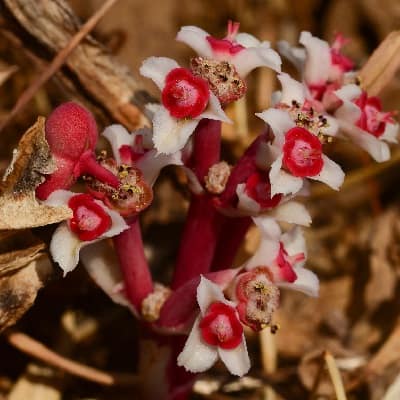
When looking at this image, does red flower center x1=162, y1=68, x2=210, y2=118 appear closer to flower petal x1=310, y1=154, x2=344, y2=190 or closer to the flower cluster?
the flower cluster

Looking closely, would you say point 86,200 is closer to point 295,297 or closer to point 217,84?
point 217,84

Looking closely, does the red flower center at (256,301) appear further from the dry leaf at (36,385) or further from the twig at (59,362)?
the dry leaf at (36,385)

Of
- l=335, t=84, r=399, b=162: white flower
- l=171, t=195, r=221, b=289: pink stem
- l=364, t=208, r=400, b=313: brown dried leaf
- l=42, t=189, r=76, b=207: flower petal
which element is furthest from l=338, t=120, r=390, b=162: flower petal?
l=364, t=208, r=400, b=313: brown dried leaf

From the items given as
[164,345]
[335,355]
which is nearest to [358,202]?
[335,355]

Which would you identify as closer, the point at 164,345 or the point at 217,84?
the point at 217,84

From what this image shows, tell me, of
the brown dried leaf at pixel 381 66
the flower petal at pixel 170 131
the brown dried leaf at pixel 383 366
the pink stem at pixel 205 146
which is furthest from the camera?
the brown dried leaf at pixel 383 366

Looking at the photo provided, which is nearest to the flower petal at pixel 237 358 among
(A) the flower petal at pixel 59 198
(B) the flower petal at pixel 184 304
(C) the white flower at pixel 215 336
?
(C) the white flower at pixel 215 336
